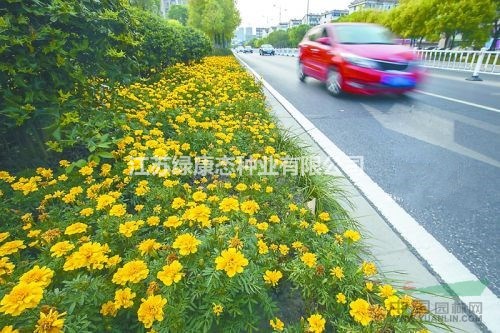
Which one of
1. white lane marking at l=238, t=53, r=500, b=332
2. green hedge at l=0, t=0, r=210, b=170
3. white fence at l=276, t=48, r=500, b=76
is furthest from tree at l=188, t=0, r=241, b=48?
white lane marking at l=238, t=53, r=500, b=332

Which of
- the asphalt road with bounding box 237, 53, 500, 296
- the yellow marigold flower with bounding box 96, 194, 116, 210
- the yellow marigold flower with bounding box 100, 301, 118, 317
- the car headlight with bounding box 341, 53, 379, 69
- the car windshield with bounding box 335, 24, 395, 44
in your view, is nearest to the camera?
the yellow marigold flower with bounding box 100, 301, 118, 317

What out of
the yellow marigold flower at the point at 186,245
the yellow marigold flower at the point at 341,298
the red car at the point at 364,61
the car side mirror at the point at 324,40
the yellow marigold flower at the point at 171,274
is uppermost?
the car side mirror at the point at 324,40

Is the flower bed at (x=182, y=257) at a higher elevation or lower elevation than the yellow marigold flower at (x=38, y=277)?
lower

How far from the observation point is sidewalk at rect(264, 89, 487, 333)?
1.52 m

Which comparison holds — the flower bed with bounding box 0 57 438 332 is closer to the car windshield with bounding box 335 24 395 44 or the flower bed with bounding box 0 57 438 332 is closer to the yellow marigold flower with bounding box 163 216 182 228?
the yellow marigold flower with bounding box 163 216 182 228

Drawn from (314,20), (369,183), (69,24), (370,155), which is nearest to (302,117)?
(370,155)

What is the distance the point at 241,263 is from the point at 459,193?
8.61ft

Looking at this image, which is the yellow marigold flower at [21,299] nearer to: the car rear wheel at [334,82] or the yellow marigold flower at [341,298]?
the yellow marigold flower at [341,298]

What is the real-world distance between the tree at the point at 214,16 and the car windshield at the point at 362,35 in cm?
2426

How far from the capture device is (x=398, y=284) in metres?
1.73

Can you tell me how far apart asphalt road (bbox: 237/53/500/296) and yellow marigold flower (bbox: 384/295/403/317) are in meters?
0.94

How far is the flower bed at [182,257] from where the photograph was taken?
1236mm

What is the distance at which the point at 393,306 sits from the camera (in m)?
1.26

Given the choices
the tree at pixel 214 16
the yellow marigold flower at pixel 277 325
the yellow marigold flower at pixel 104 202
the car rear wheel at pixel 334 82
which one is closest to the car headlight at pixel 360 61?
the car rear wheel at pixel 334 82
